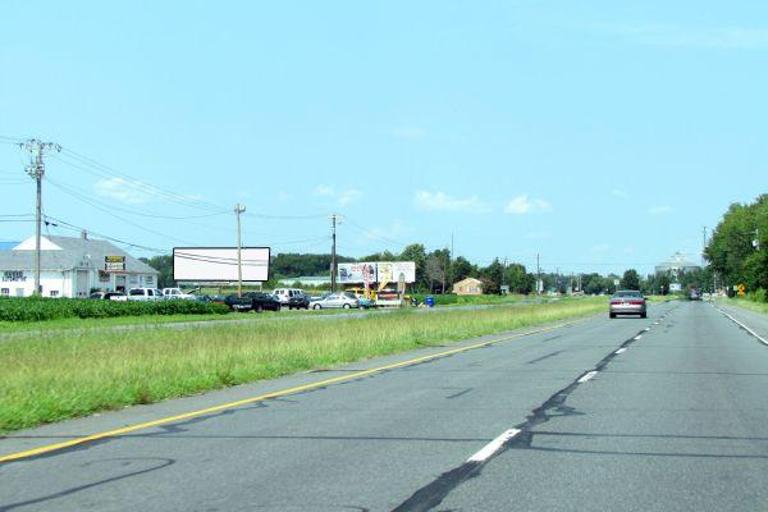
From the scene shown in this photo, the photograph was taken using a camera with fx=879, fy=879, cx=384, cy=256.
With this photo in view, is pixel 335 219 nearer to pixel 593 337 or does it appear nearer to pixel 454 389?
pixel 593 337

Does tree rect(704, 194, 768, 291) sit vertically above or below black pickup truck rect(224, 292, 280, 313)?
above

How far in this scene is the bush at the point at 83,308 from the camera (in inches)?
1938

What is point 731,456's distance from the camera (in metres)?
9.16

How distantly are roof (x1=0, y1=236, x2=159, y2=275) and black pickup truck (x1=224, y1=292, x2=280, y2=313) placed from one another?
32163 mm

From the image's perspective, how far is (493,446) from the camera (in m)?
9.60

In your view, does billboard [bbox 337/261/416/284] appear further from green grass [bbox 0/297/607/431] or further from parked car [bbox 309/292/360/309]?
green grass [bbox 0/297/607/431]

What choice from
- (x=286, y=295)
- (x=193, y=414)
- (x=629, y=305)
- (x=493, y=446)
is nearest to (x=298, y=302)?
(x=286, y=295)

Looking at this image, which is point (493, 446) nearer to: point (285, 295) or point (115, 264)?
point (285, 295)

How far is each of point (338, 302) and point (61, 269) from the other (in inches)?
1320

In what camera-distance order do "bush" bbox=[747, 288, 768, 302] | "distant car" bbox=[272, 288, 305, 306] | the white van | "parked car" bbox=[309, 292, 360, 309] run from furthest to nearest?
1. "bush" bbox=[747, 288, 768, 302]
2. the white van
3. "distant car" bbox=[272, 288, 305, 306]
4. "parked car" bbox=[309, 292, 360, 309]

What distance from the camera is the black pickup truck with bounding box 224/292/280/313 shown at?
7194 centimetres

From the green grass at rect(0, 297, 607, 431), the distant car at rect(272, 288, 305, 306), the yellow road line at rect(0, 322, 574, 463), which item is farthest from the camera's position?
the distant car at rect(272, 288, 305, 306)

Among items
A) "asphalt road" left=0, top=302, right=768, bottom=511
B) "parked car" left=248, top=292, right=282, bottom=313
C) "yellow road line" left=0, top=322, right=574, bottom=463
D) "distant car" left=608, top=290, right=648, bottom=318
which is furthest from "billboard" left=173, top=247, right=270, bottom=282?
"asphalt road" left=0, top=302, right=768, bottom=511

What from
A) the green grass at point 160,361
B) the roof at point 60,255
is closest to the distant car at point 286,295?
the roof at point 60,255
